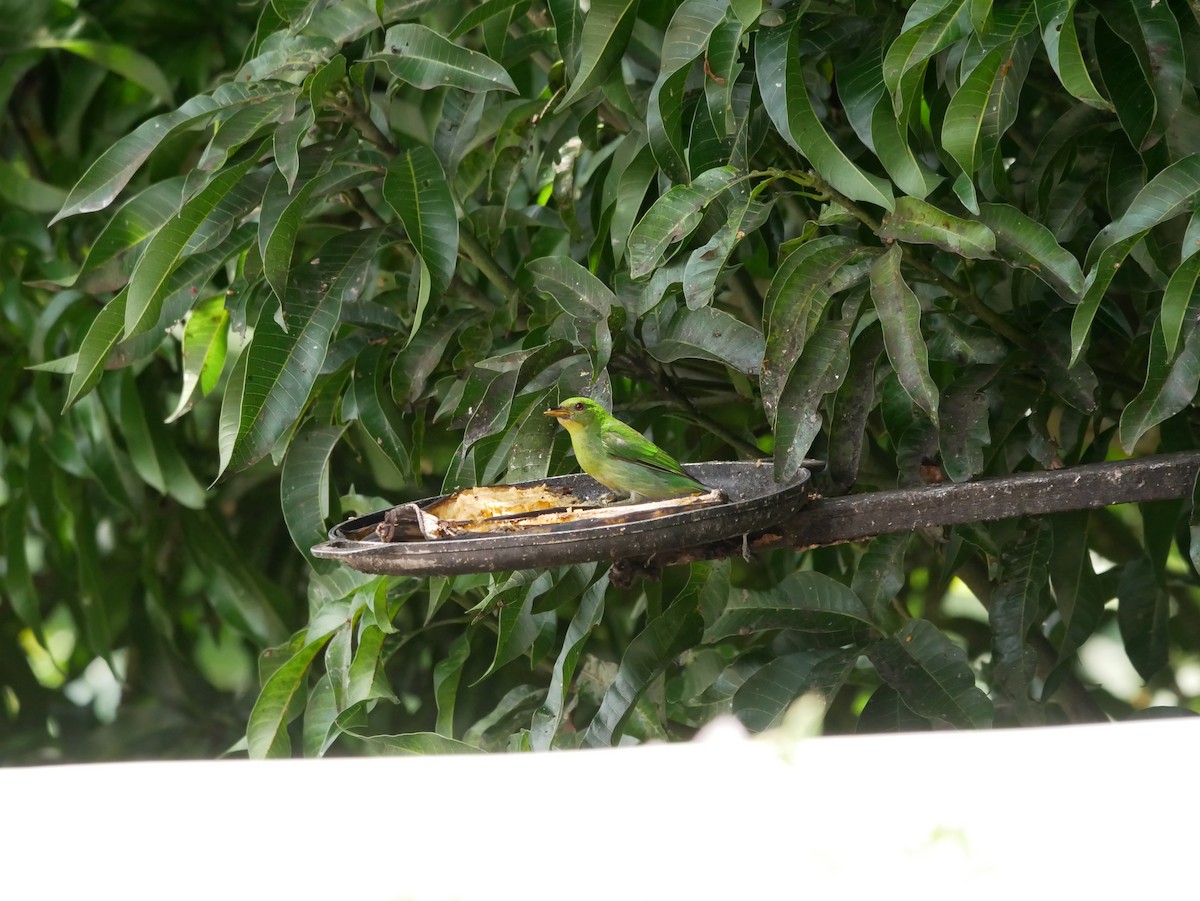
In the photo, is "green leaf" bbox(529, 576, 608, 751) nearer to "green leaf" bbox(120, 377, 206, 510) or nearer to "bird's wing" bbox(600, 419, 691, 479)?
"bird's wing" bbox(600, 419, 691, 479)

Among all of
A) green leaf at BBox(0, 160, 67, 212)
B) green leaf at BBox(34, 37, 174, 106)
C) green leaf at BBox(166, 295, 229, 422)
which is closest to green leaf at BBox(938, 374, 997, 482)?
green leaf at BBox(166, 295, 229, 422)

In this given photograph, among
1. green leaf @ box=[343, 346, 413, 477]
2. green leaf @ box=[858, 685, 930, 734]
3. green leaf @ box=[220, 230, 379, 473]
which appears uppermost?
green leaf @ box=[220, 230, 379, 473]

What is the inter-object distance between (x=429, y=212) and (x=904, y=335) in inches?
21.9

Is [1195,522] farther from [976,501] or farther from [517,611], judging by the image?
[517,611]

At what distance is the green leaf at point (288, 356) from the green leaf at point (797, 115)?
0.55 metres

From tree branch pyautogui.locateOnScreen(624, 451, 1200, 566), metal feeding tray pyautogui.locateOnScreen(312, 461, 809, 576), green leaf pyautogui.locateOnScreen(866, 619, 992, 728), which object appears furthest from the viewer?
green leaf pyautogui.locateOnScreen(866, 619, 992, 728)

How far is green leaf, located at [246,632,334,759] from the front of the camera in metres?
1.61

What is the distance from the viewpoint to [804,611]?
138 centimetres

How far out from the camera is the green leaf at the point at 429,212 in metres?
1.28

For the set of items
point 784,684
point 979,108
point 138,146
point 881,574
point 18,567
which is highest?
point 979,108

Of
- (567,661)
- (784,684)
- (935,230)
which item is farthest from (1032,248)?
(567,661)

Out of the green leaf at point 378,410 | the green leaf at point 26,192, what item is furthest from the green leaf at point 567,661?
the green leaf at point 26,192

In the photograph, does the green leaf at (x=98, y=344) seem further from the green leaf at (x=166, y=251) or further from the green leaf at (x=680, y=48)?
the green leaf at (x=680, y=48)

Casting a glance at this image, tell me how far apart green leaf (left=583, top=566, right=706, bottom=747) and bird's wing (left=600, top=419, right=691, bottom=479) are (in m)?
0.30
